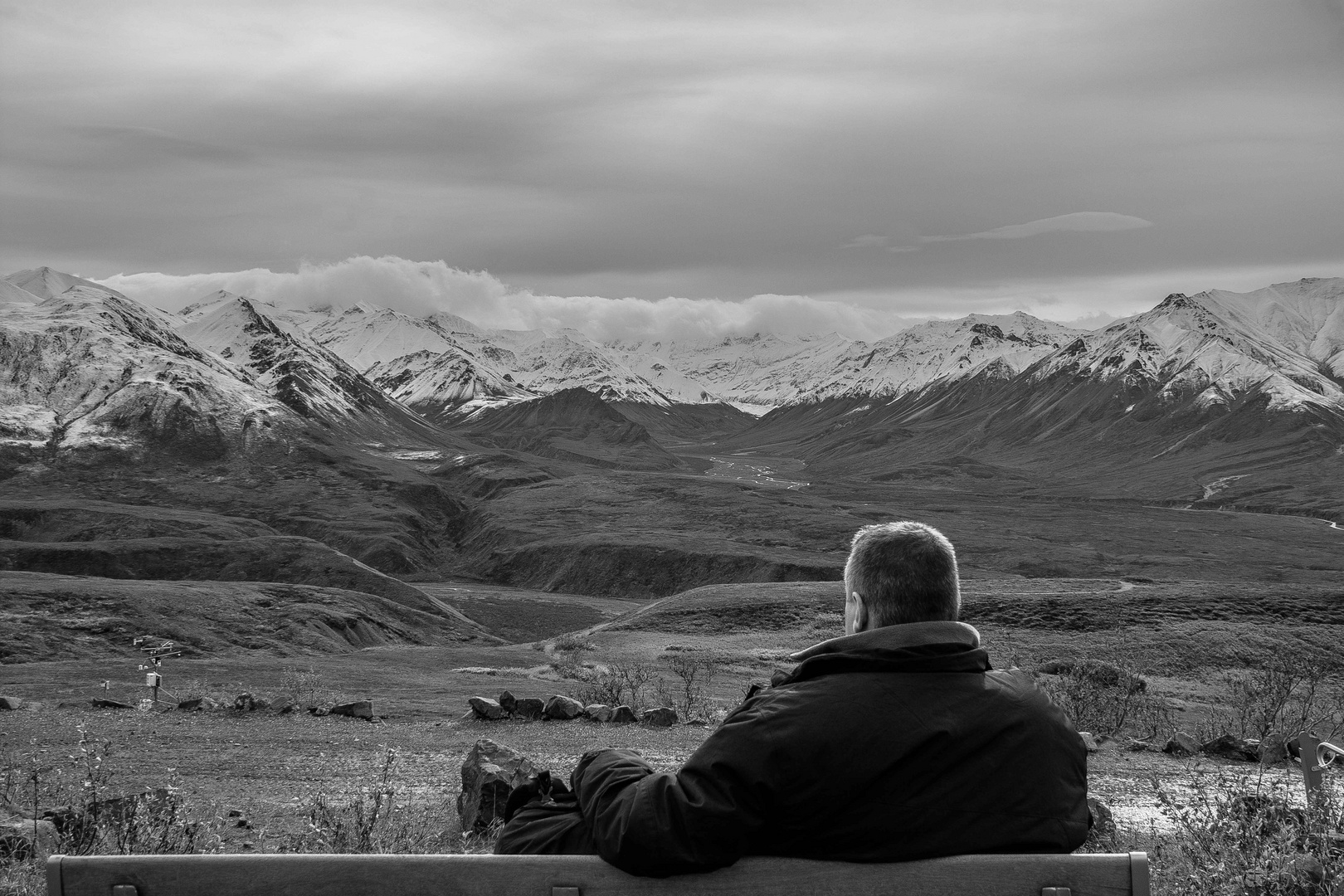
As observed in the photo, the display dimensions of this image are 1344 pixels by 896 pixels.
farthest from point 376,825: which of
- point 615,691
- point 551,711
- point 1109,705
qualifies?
point 1109,705

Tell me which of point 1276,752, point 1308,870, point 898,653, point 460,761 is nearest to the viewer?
point 898,653

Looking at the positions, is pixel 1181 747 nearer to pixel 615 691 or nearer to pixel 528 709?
pixel 528 709

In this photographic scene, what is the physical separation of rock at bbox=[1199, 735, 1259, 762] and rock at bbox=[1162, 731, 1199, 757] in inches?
8.2

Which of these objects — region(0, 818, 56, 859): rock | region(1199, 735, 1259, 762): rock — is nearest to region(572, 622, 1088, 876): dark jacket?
region(0, 818, 56, 859): rock

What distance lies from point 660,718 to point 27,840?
16066 mm

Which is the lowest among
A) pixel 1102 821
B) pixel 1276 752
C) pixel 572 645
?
pixel 572 645

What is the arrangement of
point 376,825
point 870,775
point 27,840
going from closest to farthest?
point 870,775 < point 27,840 < point 376,825

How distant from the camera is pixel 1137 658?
160 feet

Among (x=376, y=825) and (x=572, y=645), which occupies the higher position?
(x=376, y=825)

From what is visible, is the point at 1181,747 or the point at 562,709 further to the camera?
the point at 562,709

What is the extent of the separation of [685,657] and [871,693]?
41.5 metres

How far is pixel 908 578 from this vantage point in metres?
4.65

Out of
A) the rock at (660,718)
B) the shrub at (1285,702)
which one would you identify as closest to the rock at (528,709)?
the rock at (660,718)

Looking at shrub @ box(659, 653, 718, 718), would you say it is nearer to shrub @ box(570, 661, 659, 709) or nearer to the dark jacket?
shrub @ box(570, 661, 659, 709)
